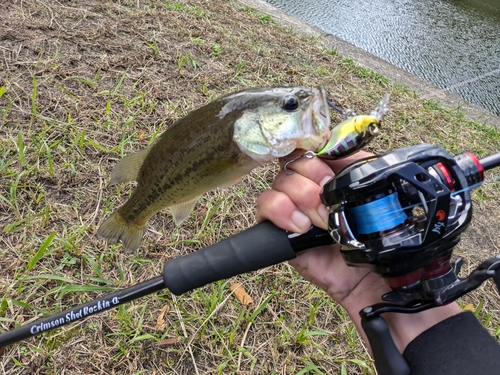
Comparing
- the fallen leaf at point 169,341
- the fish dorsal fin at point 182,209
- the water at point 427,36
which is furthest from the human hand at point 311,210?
the water at point 427,36

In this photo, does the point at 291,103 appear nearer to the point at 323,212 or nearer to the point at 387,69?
the point at 323,212

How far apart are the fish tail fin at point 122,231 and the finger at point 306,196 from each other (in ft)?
2.43

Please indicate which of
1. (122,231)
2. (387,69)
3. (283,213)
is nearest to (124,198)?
(122,231)

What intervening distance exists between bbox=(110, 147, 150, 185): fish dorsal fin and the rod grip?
0.50m

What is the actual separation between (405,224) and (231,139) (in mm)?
678

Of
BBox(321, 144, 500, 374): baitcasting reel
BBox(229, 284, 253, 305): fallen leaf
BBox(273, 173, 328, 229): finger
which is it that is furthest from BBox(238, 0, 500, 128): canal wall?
BBox(321, 144, 500, 374): baitcasting reel

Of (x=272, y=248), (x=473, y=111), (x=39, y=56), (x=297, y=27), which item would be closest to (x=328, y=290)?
(x=272, y=248)

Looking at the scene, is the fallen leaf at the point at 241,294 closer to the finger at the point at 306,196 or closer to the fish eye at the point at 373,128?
the finger at the point at 306,196

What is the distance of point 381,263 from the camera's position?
114cm

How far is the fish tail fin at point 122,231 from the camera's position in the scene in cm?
178

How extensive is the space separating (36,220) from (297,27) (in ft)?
15.9

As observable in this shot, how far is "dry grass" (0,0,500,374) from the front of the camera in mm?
1914

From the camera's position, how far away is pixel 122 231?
70.8 inches

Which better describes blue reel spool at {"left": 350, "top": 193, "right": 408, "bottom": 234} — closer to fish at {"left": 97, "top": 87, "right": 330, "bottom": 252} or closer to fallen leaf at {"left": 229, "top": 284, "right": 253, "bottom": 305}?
fish at {"left": 97, "top": 87, "right": 330, "bottom": 252}
